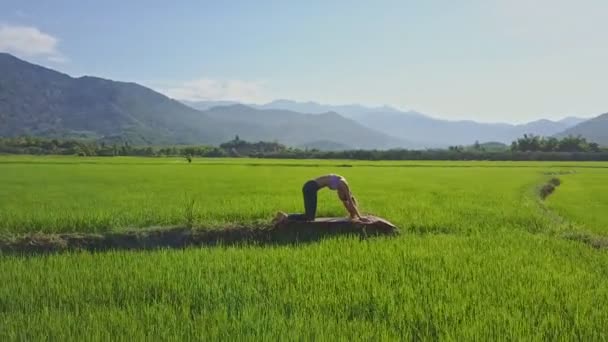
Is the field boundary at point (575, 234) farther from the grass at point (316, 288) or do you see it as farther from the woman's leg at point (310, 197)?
the woman's leg at point (310, 197)

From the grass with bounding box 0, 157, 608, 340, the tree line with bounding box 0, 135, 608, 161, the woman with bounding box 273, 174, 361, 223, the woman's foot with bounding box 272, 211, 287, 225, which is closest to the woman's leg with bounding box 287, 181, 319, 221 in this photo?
the woman with bounding box 273, 174, 361, 223

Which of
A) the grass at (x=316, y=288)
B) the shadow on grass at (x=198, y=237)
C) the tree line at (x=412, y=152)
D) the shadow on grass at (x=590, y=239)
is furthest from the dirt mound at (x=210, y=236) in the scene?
the tree line at (x=412, y=152)

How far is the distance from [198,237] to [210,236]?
0.60ft

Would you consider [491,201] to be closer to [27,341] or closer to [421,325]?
[421,325]

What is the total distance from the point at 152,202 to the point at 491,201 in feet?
25.1

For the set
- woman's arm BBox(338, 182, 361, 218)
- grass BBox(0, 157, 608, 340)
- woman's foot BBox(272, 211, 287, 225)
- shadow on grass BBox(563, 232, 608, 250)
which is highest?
woman's arm BBox(338, 182, 361, 218)

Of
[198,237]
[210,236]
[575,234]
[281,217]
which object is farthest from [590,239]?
[198,237]

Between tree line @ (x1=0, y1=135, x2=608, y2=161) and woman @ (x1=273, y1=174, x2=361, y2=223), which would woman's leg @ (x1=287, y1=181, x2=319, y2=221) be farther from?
tree line @ (x1=0, y1=135, x2=608, y2=161)

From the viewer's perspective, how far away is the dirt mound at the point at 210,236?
7145mm

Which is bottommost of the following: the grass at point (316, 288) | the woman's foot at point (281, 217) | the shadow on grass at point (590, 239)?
the shadow on grass at point (590, 239)

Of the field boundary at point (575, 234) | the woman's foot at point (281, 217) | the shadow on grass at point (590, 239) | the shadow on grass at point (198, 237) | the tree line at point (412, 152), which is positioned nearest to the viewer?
the shadow on grass at point (198, 237)

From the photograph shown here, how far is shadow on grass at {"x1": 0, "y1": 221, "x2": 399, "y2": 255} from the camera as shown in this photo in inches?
277

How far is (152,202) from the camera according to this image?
34.8 ft

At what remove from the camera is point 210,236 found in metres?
7.76
